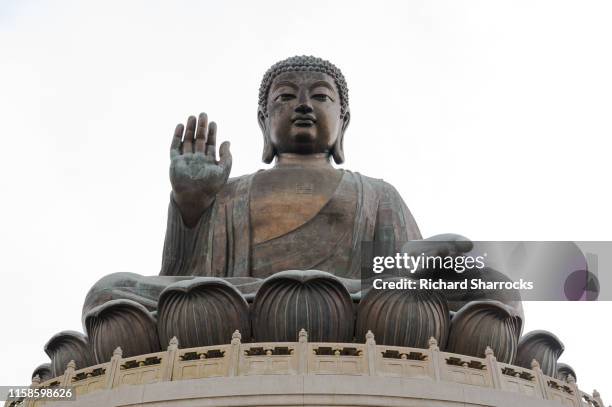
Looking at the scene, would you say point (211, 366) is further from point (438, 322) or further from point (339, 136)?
point (339, 136)

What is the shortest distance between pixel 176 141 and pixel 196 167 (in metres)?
0.48

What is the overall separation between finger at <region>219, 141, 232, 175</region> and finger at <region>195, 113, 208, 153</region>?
11.5 inches

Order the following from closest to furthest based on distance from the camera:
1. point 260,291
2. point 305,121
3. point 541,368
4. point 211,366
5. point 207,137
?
point 211,366 → point 260,291 → point 541,368 → point 207,137 → point 305,121

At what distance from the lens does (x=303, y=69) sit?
1334 centimetres

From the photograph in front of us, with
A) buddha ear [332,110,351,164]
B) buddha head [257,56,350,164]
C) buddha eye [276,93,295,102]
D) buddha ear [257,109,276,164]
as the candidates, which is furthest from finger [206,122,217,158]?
buddha ear [332,110,351,164]

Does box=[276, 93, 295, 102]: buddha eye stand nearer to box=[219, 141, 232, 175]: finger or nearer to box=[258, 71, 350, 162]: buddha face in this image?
box=[258, 71, 350, 162]: buddha face

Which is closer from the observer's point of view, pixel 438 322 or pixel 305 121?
pixel 438 322

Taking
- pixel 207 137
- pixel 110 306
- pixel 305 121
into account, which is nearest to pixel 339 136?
pixel 305 121

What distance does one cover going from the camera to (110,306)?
9.41 m

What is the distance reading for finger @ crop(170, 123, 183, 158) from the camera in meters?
11.7

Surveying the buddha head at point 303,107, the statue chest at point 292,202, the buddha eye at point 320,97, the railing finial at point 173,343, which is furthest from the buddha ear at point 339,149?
the railing finial at point 173,343

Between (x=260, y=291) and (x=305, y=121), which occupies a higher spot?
(x=305, y=121)

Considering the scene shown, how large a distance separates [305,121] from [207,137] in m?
1.61

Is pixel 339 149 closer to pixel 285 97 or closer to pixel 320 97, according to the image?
pixel 320 97
